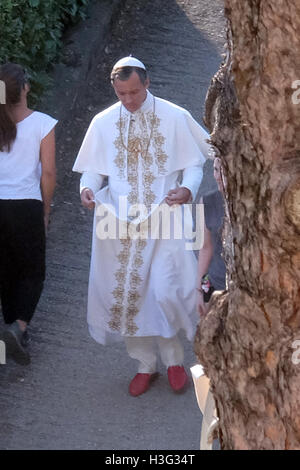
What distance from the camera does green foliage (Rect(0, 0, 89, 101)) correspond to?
8.96 metres

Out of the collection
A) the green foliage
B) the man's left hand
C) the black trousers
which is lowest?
the black trousers

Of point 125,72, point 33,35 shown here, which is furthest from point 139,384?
point 33,35

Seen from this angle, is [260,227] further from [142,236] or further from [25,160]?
[25,160]

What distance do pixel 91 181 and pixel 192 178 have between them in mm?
634

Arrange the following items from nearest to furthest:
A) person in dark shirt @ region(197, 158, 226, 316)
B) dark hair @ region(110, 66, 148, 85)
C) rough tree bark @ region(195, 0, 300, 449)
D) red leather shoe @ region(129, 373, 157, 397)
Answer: rough tree bark @ region(195, 0, 300, 449) < person in dark shirt @ region(197, 158, 226, 316) < dark hair @ region(110, 66, 148, 85) < red leather shoe @ region(129, 373, 157, 397)

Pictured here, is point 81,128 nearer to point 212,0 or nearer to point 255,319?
point 212,0

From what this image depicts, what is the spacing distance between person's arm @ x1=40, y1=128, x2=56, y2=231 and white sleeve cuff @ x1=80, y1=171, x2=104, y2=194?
22 cm

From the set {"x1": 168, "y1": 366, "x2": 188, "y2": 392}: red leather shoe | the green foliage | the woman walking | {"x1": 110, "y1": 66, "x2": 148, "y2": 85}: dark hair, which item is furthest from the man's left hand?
the green foliage

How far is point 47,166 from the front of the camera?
6777 millimetres

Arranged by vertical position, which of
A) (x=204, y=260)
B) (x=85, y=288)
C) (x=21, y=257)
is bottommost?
(x=85, y=288)

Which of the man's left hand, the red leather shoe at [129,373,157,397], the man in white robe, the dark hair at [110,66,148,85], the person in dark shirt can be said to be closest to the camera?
the person in dark shirt

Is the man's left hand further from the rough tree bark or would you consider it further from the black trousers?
the rough tree bark

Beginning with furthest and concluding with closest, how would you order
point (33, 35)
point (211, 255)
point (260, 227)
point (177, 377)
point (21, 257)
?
point (33, 35) < point (21, 257) < point (177, 377) < point (211, 255) < point (260, 227)
